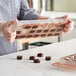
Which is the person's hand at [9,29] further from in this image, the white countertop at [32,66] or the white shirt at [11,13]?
the white shirt at [11,13]

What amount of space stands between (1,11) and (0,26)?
0.39m

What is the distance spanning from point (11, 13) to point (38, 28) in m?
0.47

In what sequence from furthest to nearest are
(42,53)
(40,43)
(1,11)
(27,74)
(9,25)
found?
(40,43) < (1,11) < (42,53) < (9,25) < (27,74)

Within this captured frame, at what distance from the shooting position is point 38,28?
4.90ft

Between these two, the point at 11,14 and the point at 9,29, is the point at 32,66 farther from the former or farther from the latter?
the point at 11,14

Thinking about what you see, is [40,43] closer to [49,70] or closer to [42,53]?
[42,53]

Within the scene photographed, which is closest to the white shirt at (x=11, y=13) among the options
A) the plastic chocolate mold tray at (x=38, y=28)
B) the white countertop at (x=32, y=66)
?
the white countertop at (x=32, y=66)

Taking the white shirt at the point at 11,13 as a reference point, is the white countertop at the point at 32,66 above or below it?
below

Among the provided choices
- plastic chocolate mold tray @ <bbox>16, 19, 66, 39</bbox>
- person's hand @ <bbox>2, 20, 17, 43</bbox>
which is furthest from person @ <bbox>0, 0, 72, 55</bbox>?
person's hand @ <bbox>2, 20, 17, 43</bbox>

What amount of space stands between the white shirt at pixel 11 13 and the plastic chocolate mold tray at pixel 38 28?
0.33 m

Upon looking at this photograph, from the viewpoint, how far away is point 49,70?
1289 mm

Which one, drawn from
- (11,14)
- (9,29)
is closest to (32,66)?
(9,29)

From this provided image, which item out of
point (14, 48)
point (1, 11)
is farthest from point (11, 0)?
point (14, 48)

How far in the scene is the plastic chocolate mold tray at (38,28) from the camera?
146cm
